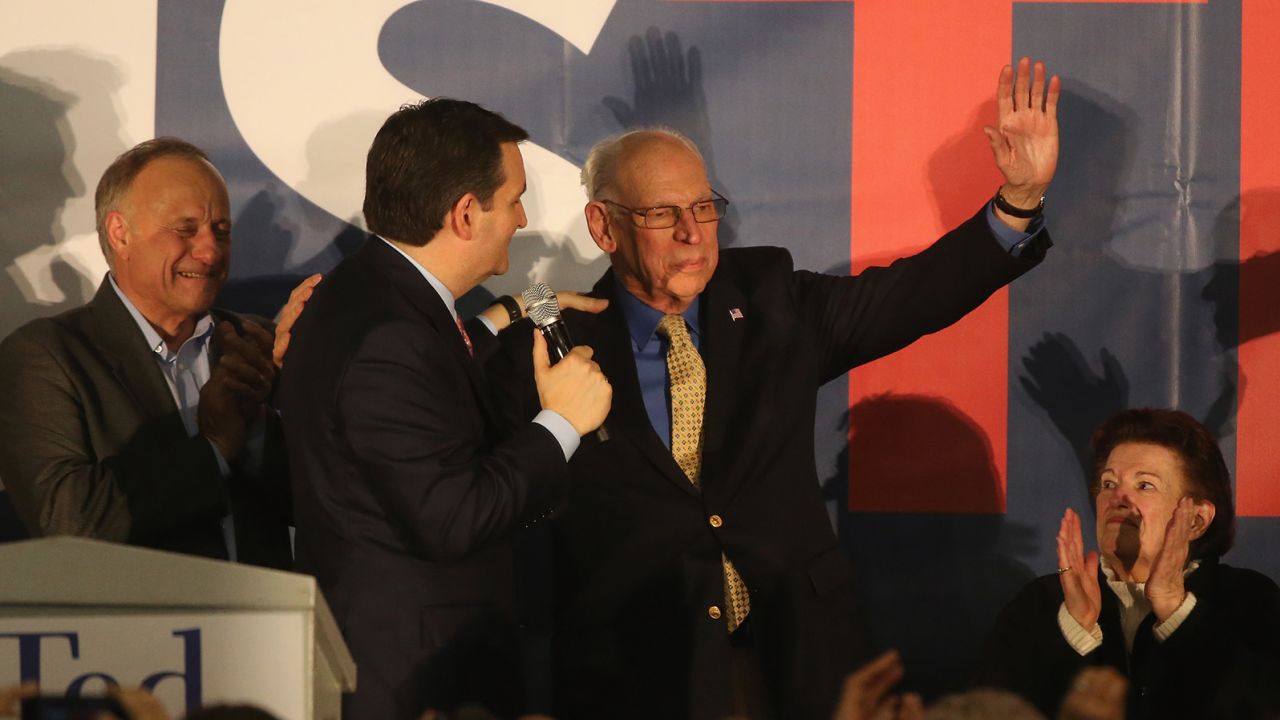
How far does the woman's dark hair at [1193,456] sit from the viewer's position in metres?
3.01

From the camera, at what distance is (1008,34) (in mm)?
3492

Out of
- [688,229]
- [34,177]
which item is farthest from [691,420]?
[34,177]

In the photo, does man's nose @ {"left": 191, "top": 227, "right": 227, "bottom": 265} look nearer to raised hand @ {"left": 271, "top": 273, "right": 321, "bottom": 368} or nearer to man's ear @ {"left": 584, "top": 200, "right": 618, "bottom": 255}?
raised hand @ {"left": 271, "top": 273, "right": 321, "bottom": 368}

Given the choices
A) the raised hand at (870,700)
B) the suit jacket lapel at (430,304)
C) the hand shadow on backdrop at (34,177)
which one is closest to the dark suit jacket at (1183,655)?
the suit jacket lapel at (430,304)

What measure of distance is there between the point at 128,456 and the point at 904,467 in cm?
170

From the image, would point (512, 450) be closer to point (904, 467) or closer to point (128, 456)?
point (128, 456)

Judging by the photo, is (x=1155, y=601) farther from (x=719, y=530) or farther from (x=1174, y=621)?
(x=719, y=530)

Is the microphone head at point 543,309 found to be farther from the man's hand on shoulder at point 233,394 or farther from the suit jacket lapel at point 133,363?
the suit jacket lapel at point 133,363

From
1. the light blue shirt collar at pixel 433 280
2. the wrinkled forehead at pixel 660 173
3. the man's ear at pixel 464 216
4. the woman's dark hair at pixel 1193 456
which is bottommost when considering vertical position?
the woman's dark hair at pixel 1193 456

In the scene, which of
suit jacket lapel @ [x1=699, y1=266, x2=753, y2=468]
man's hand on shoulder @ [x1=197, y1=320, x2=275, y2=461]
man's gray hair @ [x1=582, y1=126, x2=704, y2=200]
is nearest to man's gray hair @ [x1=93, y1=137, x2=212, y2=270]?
man's hand on shoulder @ [x1=197, y1=320, x2=275, y2=461]

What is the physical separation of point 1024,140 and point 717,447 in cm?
82

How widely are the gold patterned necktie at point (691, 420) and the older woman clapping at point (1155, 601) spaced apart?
1.71 feet

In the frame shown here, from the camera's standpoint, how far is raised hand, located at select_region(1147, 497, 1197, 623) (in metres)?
2.82

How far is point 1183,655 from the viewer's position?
2.80 meters
